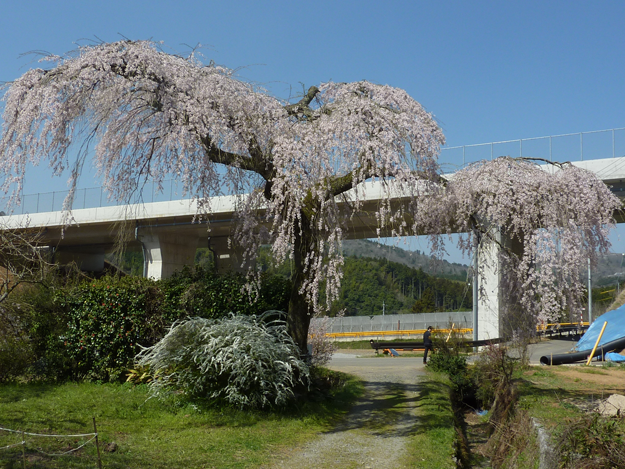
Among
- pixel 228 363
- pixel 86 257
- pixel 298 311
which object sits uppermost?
pixel 86 257

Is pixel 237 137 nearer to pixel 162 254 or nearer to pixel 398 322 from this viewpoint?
pixel 162 254

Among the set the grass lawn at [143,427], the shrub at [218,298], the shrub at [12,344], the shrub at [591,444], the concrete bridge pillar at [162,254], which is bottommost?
the grass lawn at [143,427]

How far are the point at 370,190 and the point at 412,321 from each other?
2569 centimetres

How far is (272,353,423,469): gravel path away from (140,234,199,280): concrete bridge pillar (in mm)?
21082

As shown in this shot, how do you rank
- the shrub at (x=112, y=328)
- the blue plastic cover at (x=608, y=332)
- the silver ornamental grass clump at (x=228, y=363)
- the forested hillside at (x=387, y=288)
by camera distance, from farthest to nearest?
the forested hillside at (x=387, y=288), the blue plastic cover at (x=608, y=332), the shrub at (x=112, y=328), the silver ornamental grass clump at (x=228, y=363)

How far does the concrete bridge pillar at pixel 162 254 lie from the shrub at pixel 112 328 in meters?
19.8

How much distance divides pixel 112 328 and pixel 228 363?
350 cm

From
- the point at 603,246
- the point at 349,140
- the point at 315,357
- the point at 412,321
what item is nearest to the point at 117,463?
the point at 349,140

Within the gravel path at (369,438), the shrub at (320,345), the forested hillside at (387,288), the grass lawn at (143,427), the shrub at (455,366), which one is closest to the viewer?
the grass lawn at (143,427)

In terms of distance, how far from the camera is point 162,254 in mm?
31719

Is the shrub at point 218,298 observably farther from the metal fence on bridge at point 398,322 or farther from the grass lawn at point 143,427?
the metal fence on bridge at point 398,322

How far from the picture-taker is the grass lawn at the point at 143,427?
656 cm

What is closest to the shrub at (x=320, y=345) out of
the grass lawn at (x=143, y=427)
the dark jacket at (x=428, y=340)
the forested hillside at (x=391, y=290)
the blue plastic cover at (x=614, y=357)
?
the grass lawn at (x=143, y=427)

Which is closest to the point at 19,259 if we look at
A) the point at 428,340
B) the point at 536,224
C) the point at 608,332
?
the point at 536,224
